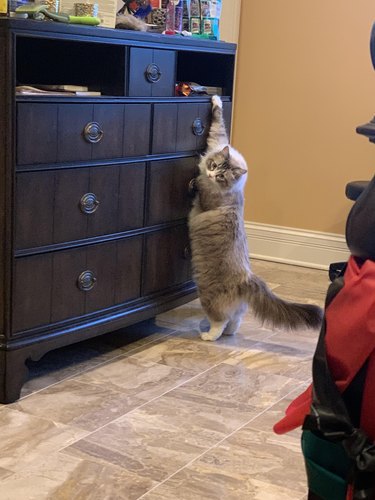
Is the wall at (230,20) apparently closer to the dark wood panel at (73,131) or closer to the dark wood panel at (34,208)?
the dark wood panel at (73,131)

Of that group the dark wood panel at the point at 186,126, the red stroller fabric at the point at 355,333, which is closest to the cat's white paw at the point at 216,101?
the dark wood panel at the point at 186,126

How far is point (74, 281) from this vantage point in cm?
236

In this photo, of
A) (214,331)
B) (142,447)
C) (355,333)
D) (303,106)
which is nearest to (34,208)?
(142,447)

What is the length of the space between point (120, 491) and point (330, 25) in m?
2.63

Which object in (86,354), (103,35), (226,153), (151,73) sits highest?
(103,35)

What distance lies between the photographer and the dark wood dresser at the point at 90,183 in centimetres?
212

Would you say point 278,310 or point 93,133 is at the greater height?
point 93,133

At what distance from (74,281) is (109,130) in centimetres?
47

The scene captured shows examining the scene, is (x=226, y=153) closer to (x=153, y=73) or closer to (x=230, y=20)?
(x=153, y=73)

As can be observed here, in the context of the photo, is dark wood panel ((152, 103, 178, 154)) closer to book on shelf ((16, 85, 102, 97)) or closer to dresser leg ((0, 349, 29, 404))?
book on shelf ((16, 85, 102, 97))

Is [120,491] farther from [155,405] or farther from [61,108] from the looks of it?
[61,108]

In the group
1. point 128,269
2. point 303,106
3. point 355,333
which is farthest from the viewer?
point 303,106

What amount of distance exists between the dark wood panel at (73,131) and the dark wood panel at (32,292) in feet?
1.00

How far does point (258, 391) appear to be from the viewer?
2.38 m
